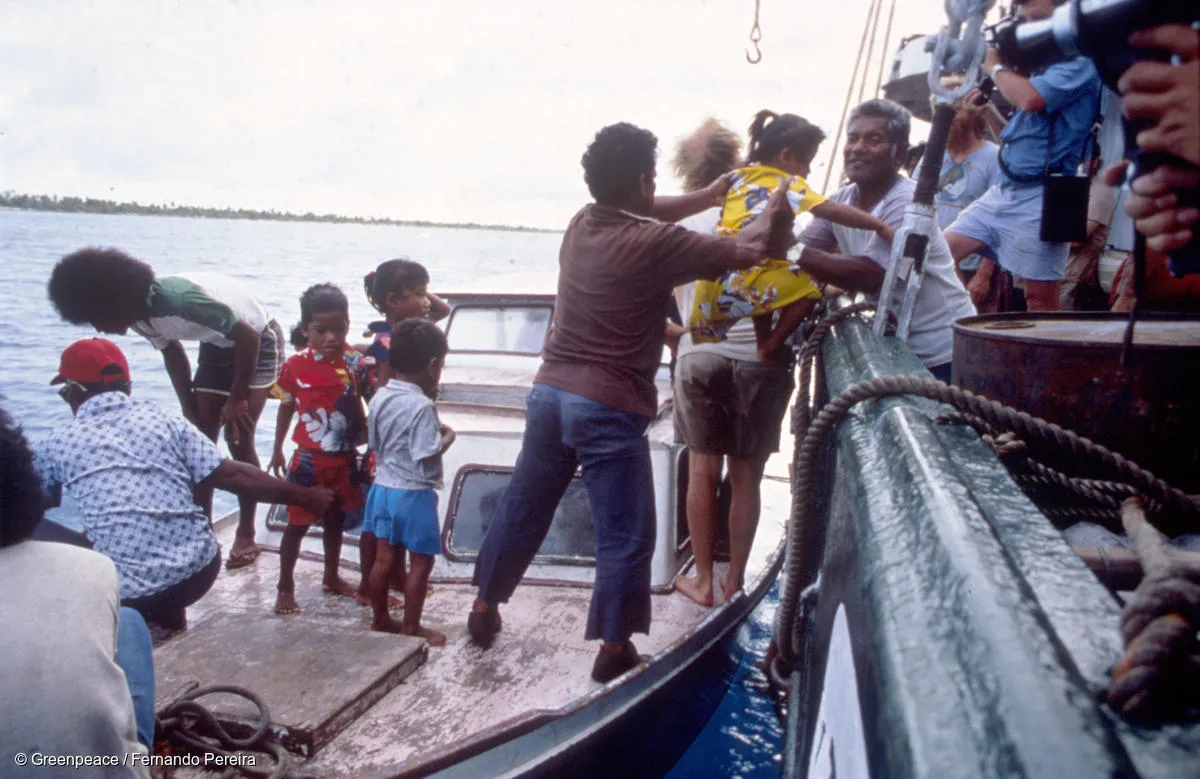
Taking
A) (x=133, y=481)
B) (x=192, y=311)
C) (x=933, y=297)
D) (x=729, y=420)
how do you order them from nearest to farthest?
(x=133, y=481), (x=933, y=297), (x=729, y=420), (x=192, y=311)

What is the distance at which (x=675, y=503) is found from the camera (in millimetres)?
3996

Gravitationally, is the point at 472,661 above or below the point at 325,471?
below

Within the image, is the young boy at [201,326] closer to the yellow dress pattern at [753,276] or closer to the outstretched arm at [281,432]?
the outstretched arm at [281,432]

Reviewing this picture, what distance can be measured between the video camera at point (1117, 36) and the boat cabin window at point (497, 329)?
4.65 meters

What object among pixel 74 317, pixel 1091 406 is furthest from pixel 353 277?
pixel 1091 406

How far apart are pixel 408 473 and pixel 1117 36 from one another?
Answer: 2.87 metres

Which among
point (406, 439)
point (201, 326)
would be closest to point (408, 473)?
point (406, 439)

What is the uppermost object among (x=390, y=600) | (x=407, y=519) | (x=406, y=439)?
(x=406, y=439)

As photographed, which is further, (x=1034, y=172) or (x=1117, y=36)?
(x=1034, y=172)

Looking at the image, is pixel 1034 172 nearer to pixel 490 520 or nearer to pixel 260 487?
pixel 490 520

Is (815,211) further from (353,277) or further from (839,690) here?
(353,277)

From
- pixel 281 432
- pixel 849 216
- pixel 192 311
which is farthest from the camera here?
pixel 281 432

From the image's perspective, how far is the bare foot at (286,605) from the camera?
3.41 meters

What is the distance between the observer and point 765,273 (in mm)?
3072
